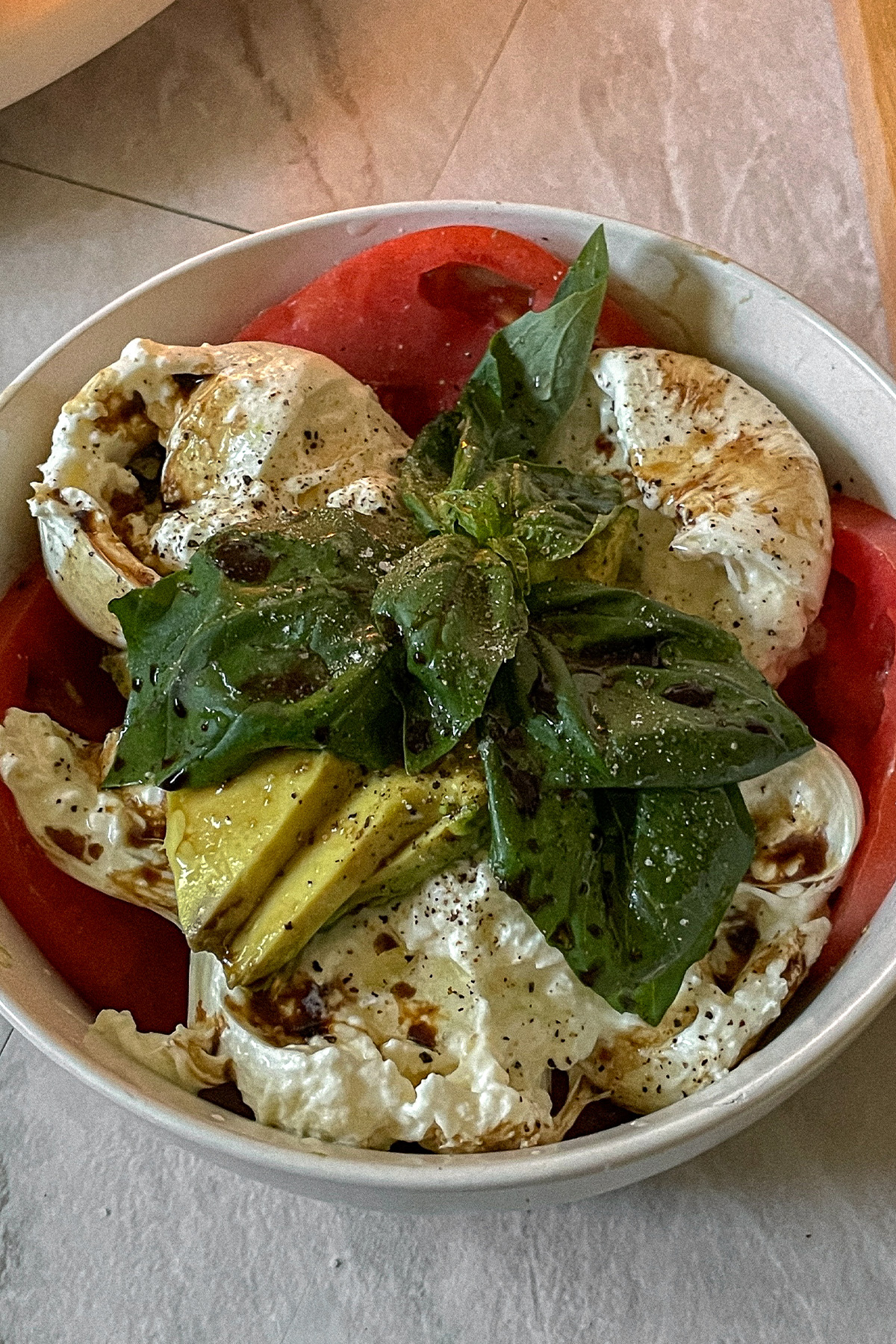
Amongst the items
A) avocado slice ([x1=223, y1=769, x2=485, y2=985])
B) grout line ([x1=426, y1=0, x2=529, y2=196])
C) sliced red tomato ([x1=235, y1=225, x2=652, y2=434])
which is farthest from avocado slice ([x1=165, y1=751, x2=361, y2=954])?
grout line ([x1=426, y1=0, x2=529, y2=196])

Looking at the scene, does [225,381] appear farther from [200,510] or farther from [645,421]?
[645,421]

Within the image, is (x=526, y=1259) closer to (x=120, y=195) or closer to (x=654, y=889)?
(x=654, y=889)

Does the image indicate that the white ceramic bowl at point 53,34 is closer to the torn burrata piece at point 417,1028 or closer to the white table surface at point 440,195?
the white table surface at point 440,195

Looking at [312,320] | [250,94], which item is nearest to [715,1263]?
[312,320]

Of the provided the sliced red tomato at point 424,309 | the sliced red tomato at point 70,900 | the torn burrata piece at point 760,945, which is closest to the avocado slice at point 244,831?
the sliced red tomato at point 70,900

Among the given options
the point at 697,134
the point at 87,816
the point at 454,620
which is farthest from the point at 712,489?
the point at 697,134

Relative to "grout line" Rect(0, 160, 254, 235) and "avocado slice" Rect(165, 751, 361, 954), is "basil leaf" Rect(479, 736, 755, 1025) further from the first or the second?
"grout line" Rect(0, 160, 254, 235)

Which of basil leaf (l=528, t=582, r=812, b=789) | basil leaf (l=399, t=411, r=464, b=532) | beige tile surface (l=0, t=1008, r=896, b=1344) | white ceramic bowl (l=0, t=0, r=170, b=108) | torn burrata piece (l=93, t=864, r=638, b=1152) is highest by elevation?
white ceramic bowl (l=0, t=0, r=170, b=108)
